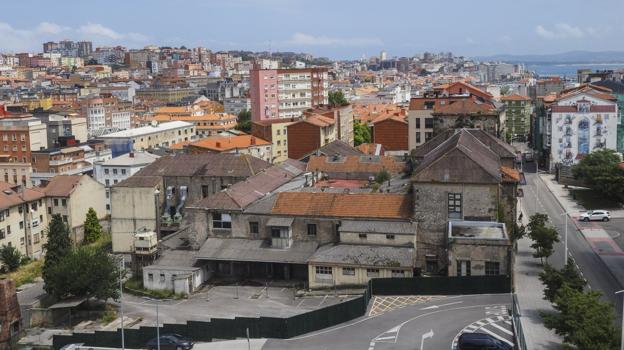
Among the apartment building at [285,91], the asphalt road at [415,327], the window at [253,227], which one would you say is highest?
the apartment building at [285,91]

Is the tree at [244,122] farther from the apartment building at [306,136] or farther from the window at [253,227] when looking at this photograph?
the window at [253,227]

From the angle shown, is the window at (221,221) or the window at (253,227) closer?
the window at (253,227)

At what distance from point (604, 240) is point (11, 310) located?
132ft

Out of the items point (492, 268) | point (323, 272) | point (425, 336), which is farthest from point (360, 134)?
point (425, 336)

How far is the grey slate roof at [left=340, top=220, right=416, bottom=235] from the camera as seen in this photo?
43.4m

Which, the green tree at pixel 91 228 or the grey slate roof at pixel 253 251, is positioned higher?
the grey slate roof at pixel 253 251

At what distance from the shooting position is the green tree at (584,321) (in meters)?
26.2

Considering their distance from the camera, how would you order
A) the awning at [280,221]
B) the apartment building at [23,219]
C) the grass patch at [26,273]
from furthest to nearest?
1. the apartment building at [23,219]
2. the grass patch at [26,273]
3. the awning at [280,221]

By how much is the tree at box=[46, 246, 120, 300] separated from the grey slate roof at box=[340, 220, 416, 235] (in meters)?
14.6

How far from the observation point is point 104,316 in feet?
139

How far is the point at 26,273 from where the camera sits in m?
56.5

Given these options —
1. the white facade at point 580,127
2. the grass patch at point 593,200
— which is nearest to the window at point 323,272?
the grass patch at point 593,200

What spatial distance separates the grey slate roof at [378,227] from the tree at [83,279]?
14.6 m

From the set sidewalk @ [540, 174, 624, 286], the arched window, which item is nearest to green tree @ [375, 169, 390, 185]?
sidewalk @ [540, 174, 624, 286]
